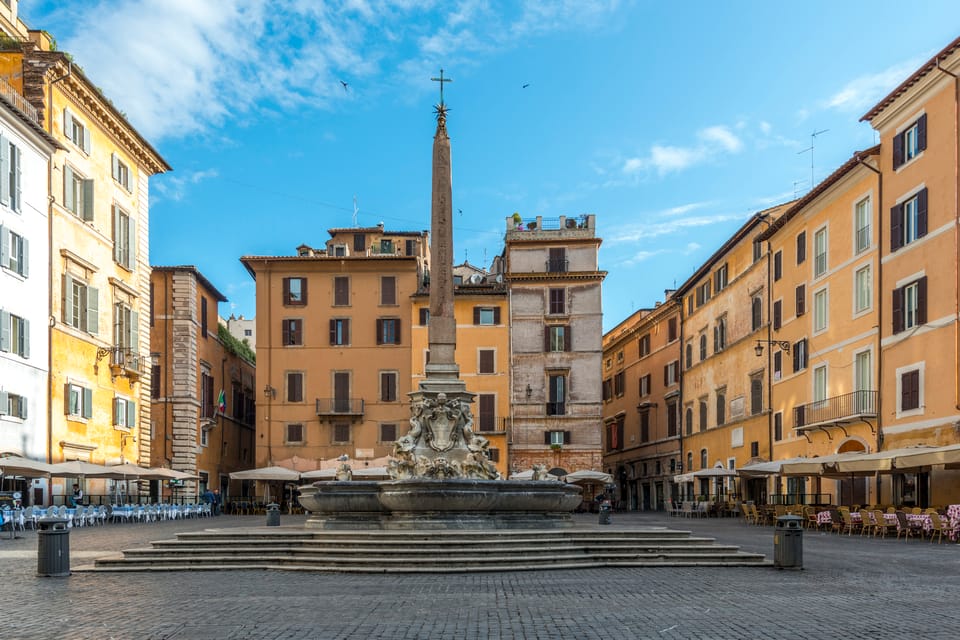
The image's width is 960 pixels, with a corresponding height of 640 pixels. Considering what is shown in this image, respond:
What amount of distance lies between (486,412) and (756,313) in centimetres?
1511

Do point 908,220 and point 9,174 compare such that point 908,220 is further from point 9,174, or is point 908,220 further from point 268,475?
point 268,475

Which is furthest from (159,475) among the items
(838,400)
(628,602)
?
(628,602)

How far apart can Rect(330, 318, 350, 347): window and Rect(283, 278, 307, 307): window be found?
74.9 inches

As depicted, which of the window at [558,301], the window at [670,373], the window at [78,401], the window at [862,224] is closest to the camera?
the window at [862,224]

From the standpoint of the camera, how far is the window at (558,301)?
53.5 meters

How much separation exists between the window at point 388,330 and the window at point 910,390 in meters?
28.3

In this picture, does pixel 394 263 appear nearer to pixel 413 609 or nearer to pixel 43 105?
pixel 43 105

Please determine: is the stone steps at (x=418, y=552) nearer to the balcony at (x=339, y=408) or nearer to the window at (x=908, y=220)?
the window at (x=908, y=220)

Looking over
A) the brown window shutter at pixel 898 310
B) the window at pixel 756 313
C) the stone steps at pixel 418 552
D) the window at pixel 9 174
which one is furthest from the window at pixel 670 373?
the stone steps at pixel 418 552

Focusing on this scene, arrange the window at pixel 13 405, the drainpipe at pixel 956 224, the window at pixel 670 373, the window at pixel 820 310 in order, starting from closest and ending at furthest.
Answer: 1. the drainpipe at pixel 956 224
2. the window at pixel 13 405
3. the window at pixel 820 310
4. the window at pixel 670 373

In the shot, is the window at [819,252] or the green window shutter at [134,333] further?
the green window shutter at [134,333]

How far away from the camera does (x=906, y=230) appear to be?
30188 millimetres

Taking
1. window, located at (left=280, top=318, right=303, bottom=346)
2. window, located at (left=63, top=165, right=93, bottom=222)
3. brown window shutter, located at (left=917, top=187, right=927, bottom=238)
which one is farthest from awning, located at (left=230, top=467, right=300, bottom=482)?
brown window shutter, located at (left=917, top=187, right=927, bottom=238)

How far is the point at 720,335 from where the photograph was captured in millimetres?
49125
